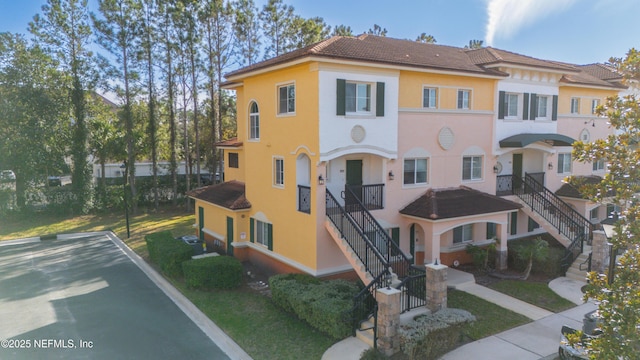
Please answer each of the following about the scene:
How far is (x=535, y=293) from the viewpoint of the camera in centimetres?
1565

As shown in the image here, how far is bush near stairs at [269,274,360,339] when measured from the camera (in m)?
11.8

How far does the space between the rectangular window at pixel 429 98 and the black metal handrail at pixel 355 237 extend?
587 cm

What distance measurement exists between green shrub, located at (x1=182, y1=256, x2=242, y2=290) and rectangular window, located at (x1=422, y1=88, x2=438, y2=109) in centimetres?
1000

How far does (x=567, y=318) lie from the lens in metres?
13.6

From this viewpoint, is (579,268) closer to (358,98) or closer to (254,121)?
(358,98)

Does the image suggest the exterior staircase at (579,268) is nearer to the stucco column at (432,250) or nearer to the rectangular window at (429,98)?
the stucco column at (432,250)

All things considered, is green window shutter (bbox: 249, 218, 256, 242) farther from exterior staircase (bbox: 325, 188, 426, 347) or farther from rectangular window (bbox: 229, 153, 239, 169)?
exterior staircase (bbox: 325, 188, 426, 347)

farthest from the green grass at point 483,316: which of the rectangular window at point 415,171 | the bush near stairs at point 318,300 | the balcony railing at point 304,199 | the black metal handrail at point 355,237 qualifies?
the balcony railing at point 304,199

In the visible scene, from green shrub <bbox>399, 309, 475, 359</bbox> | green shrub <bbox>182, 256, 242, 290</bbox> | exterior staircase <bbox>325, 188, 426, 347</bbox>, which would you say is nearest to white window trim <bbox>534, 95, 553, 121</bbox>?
exterior staircase <bbox>325, 188, 426, 347</bbox>

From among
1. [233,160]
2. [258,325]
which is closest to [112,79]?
[233,160]

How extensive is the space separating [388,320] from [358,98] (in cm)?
824

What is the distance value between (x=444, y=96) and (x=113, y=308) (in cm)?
1501

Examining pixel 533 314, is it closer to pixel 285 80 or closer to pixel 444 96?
pixel 444 96

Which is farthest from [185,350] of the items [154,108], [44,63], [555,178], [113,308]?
[44,63]
